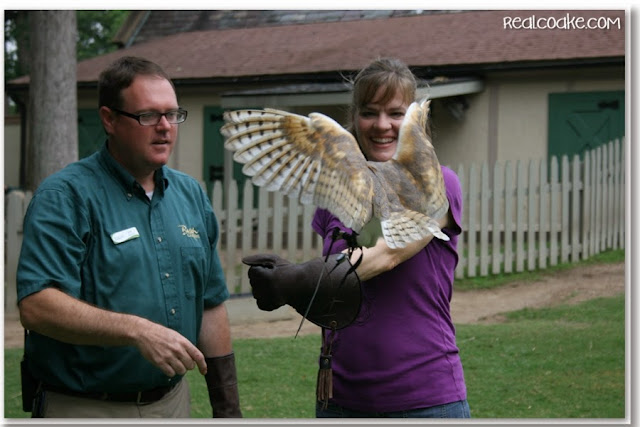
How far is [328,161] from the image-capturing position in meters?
2.00

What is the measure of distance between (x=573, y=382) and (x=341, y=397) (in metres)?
3.42

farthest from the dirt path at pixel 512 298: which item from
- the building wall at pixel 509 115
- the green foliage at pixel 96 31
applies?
the green foliage at pixel 96 31

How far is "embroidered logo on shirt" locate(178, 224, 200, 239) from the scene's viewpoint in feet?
8.50

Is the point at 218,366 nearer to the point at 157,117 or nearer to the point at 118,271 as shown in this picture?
the point at 118,271

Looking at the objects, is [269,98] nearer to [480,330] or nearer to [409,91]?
[480,330]

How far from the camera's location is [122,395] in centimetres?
249

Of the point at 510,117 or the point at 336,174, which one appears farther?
the point at 510,117

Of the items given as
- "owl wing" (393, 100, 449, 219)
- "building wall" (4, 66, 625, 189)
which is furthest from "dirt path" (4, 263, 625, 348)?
"owl wing" (393, 100, 449, 219)

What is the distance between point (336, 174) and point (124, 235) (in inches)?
30.8

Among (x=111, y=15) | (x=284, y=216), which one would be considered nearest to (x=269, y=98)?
(x=284, y=216)

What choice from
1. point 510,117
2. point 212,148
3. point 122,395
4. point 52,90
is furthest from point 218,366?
point 212,148

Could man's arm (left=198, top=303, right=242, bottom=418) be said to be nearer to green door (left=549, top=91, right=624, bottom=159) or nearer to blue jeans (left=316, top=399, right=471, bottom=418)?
blue jeans (left=316, top=399, right=471, bottom=418)

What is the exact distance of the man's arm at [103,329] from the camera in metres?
2.16

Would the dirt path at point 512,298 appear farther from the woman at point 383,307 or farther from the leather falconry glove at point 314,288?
the leather falconry glove at point 314,288
